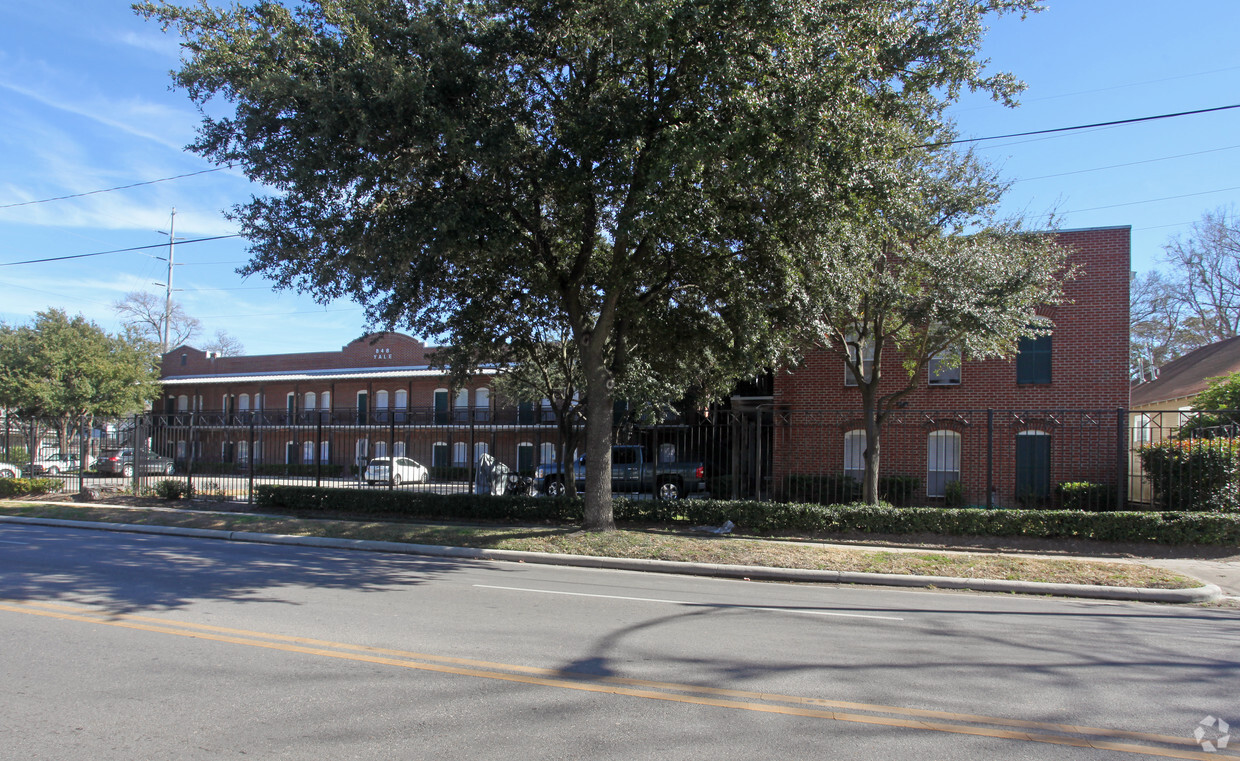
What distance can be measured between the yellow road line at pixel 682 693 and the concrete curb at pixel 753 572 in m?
6.20

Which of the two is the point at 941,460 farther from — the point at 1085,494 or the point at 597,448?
the point at 597,448

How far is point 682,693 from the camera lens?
5.38 m

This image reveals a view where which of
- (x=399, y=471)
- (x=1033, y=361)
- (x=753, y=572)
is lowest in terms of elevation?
(x=753, y=572)

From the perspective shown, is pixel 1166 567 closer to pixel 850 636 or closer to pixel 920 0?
pixel 850 636

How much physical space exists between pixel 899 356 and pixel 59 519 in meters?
22.1

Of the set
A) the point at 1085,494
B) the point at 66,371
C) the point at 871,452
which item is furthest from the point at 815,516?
the point at 66,371

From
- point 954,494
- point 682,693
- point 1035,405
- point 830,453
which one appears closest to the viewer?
point 682,693

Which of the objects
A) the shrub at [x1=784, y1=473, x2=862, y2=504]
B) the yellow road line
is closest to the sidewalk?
the shrub at [x1=784, y1=473, x2=862, y2=504]

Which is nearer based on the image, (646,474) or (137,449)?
(646,474)

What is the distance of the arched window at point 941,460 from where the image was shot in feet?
66.4

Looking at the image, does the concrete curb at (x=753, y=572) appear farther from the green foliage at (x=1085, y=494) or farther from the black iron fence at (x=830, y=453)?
the green foliage at (x=1085, y=494)

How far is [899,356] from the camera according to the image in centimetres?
2134

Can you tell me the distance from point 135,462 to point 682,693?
73.5 ft

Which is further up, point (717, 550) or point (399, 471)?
point (399, 471)
